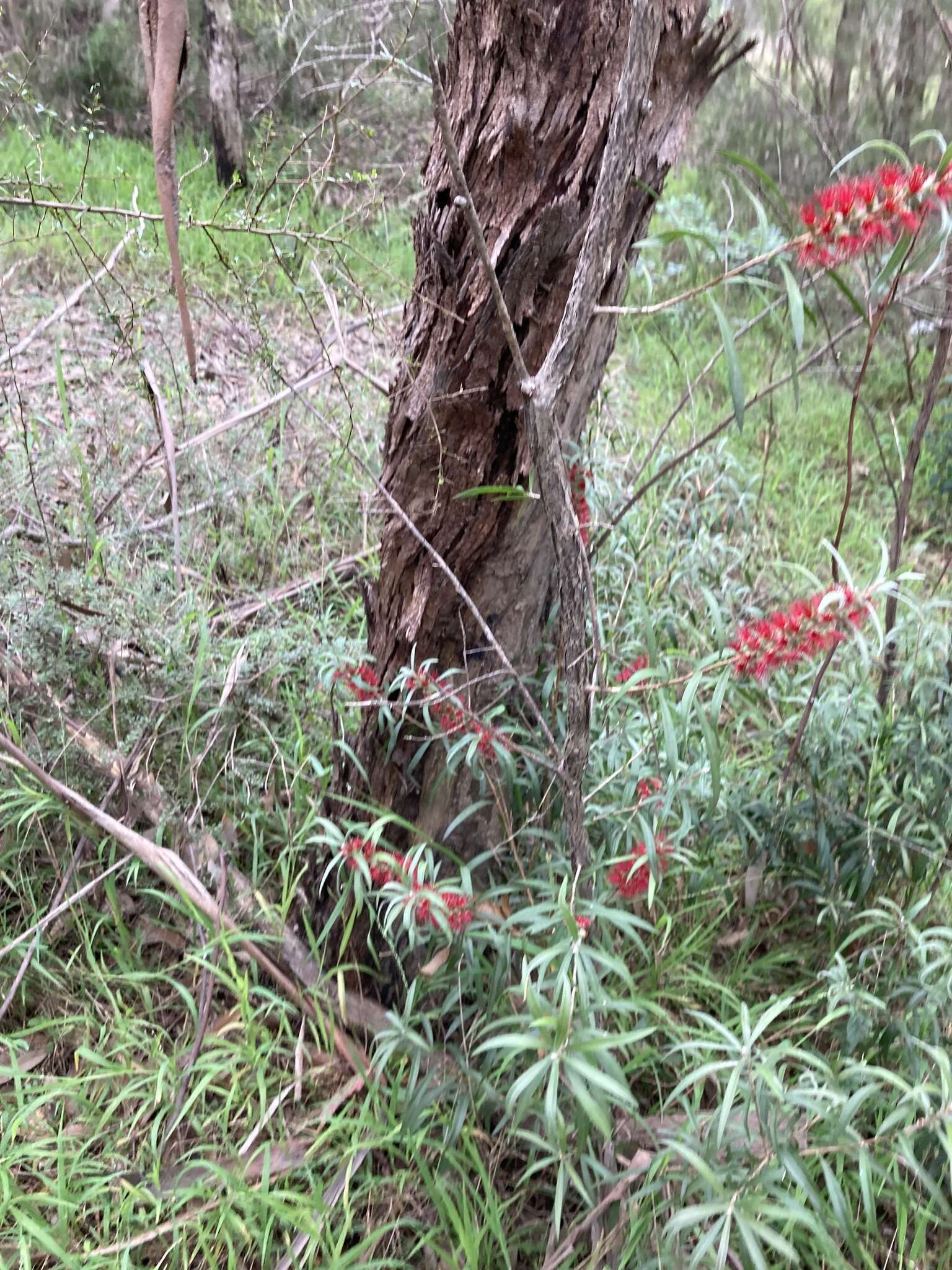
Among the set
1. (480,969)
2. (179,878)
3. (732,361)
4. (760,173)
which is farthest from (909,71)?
(179,878)

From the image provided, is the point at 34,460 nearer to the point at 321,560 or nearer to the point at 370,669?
the point at 321,560

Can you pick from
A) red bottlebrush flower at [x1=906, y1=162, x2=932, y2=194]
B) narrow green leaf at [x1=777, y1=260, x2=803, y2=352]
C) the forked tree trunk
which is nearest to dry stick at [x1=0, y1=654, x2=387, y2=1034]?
the forked tree trunk

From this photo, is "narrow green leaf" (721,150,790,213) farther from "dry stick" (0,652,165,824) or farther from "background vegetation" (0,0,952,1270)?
"dry stick" (0,652,165,824)

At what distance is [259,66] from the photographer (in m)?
4.88

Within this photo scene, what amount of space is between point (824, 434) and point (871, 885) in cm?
269

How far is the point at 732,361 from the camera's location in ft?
2.77

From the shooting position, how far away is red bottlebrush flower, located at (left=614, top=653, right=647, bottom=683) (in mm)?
1467

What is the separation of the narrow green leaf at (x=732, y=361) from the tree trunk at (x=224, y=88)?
3956mm

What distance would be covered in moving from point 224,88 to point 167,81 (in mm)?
3858

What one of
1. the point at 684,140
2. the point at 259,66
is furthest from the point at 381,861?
the point at 259,66

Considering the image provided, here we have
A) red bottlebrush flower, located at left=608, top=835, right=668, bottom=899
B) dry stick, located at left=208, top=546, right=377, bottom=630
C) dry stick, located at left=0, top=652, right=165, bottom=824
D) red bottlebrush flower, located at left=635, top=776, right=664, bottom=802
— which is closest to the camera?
red bottlebrush flower, located at left=608, top=835, right=668, bottom=899

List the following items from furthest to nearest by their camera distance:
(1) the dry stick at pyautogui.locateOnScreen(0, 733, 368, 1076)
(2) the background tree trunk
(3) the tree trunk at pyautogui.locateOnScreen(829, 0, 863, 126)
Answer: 1. (3) the tree trunk at pyautogui.locateOnScreen(829, 0, 863, 126)
2. (2) the background tree trunk
3. (1) the dry stick at pyautogui.locateOnScreen(0, 733, 368, 1076)

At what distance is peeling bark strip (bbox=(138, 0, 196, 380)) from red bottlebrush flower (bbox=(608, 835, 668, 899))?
39.2 inches

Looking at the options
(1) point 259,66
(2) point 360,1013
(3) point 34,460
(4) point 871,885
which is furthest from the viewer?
(1) point 259,66
